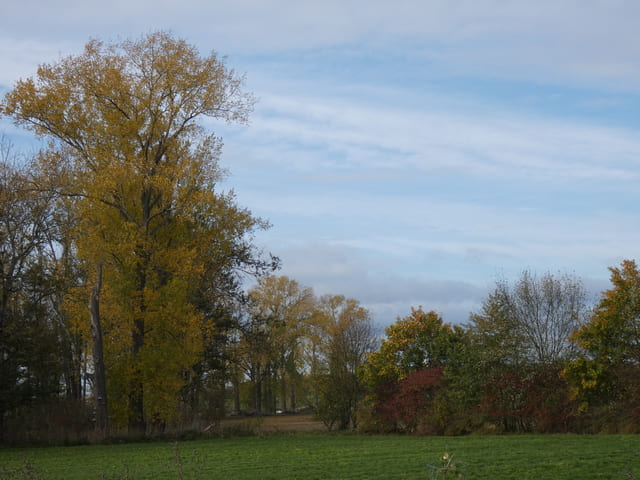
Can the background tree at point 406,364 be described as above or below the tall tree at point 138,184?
below

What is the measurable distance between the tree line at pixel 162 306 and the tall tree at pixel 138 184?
0.06m

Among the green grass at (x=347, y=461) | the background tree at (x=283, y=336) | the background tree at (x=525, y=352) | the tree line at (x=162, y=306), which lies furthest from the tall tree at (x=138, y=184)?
the background tree at (x=283, y=336)

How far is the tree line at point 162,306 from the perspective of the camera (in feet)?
73.3

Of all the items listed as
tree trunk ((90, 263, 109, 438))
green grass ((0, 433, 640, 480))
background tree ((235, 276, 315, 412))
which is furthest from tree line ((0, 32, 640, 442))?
background tree ((235, 276, 315, 412))

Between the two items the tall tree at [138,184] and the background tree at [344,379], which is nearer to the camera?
the tall tree at [138,184]

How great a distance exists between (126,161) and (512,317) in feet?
51.5

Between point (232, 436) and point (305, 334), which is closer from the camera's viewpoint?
point (232, 436)

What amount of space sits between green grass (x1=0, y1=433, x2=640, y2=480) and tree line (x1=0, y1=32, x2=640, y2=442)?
4383mm

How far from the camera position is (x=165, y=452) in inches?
714

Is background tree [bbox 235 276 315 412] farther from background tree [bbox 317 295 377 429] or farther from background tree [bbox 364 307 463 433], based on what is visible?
background tree [bbox 364 307 463 433]

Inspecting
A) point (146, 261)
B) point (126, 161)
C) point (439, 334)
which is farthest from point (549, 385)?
point (126, 161)

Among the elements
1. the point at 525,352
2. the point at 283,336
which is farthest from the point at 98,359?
the point at 283,336

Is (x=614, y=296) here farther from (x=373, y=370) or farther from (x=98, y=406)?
(x=98, y=406)

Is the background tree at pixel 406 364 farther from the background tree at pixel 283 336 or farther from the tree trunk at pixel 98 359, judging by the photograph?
the background tree at pixel 283 336
